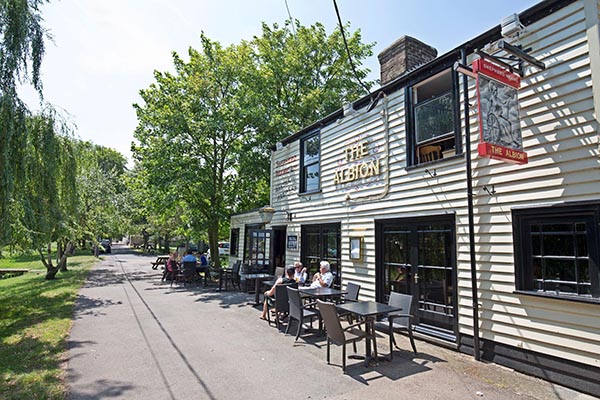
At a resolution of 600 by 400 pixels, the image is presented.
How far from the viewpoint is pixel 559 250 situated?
4.34 metres

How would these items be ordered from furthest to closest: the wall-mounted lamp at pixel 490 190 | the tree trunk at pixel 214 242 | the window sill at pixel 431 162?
the tree trunk at pixel 214 242
the window sill at pixel 431 162
the wall-mounted lamp at pixel 490 190

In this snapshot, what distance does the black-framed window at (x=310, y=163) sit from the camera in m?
10.0

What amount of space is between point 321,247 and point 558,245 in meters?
5.95

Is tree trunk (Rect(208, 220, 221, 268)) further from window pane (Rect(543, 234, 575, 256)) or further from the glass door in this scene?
window pane (Rect(543, 234, 575, 256))

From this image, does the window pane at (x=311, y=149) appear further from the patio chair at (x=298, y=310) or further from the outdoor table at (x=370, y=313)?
the outdoor table at (x=370, y=313)

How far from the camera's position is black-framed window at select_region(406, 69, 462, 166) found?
604 centimetres

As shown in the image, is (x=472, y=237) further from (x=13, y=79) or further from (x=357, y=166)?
(x=13, y=79)

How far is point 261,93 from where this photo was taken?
16469mm

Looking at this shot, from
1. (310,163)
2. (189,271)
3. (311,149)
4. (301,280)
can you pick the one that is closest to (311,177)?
(310,163)

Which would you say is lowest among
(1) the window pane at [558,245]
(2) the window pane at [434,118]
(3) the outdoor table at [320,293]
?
(3) the outdoor table at [320,293]

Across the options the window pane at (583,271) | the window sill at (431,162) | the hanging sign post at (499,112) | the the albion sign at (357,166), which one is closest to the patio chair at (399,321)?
the window pane at (583,271)

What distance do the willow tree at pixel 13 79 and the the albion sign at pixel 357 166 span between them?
7.48 m

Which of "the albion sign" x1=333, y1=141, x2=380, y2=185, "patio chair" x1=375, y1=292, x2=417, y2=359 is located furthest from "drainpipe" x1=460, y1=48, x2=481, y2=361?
"the albion sign" x1=333, y1=141, x2=380, y2=185

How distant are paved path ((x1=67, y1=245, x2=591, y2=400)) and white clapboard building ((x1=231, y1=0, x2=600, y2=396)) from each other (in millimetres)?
655
